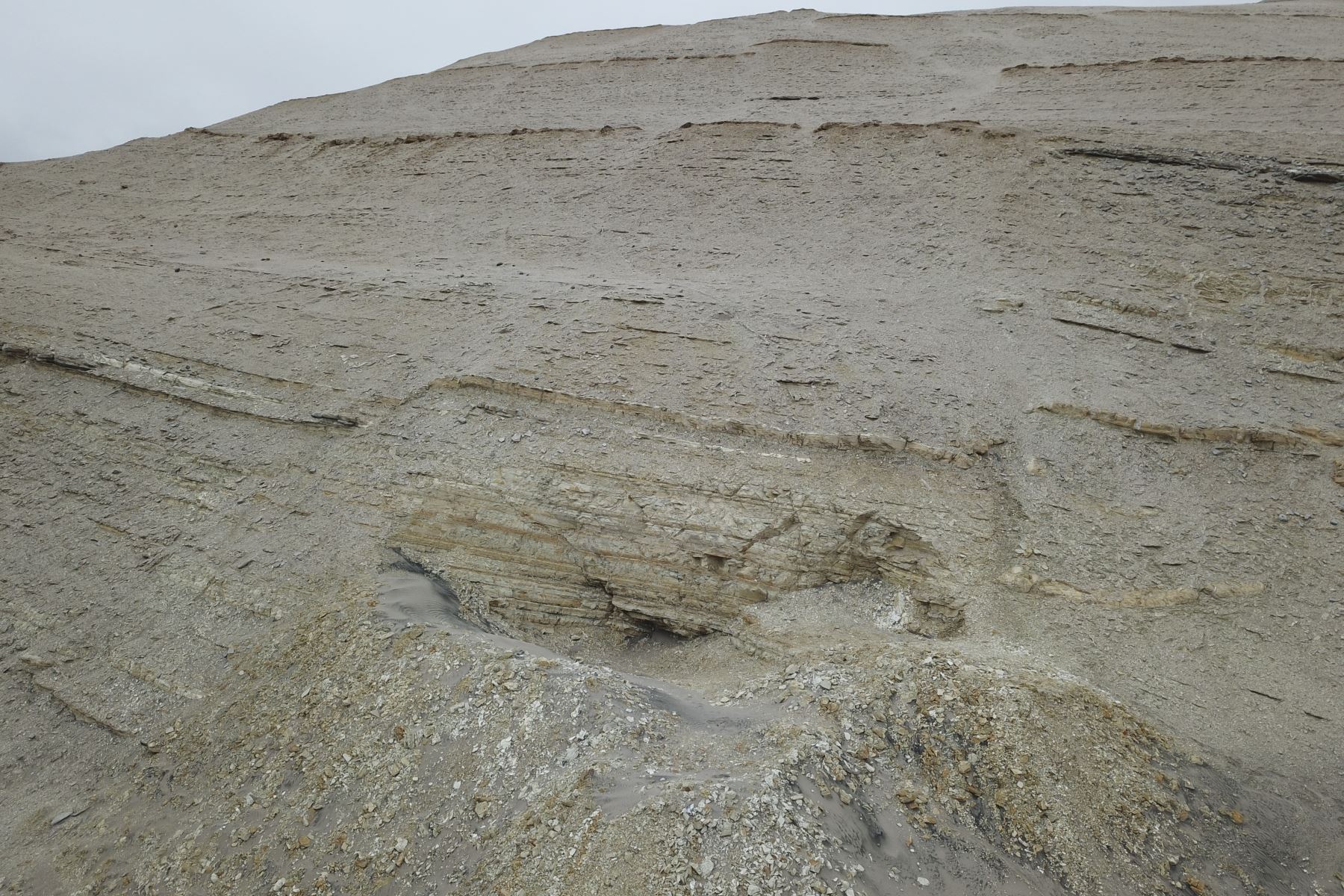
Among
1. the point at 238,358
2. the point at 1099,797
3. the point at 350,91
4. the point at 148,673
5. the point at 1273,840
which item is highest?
the point at 350,91

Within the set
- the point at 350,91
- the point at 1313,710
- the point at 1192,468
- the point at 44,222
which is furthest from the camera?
the point at 350,91

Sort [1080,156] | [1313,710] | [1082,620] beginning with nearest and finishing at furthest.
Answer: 1. [1313,710]
2. [1082,620]
3. [1080,156]

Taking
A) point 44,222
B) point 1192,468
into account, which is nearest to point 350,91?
point 44,222

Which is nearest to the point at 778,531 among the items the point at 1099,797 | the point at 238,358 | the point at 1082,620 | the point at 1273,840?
the point at 1082,620

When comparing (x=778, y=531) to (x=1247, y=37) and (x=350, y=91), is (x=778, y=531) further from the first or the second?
(x=350, y=91)

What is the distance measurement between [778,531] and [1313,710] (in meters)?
3.21

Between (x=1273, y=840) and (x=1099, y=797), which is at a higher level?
(x=1099, y=797)

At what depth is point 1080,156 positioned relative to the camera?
789 cm

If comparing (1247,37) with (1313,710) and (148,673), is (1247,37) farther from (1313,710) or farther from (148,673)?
(148,673)

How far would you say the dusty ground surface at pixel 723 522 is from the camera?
3592 millimetres

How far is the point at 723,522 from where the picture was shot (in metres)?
5.14

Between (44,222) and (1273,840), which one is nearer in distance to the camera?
(1273,840)

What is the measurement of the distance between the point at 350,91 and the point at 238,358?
9731mm

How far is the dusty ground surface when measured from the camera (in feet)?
11.8
